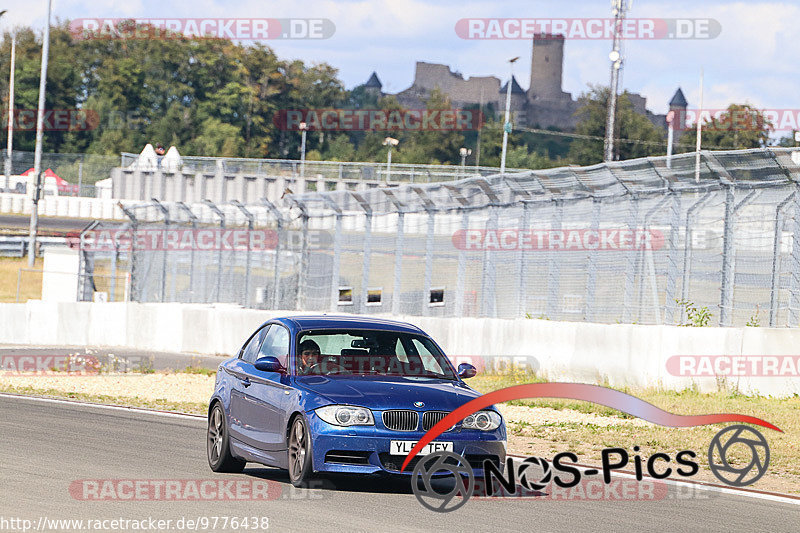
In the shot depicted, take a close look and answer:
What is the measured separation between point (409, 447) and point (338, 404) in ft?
1.95

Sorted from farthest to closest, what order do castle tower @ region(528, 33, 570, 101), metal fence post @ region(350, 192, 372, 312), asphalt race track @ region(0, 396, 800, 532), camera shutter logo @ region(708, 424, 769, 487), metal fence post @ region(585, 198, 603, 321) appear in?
castle tower @ region(528, 33, 570, 101) → metal fence post @ region(350, 192, 372, 312) → metal fence post @ region(585, 198, 603, 321) → camera shutter logo @ region(708, 424, 769, 487) → asphalt race track @ region(0, 396, 800, 532)

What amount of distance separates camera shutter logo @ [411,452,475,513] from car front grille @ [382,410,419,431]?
25 centimetres

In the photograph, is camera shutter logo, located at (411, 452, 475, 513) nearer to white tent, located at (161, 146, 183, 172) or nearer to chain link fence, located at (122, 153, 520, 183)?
chain link fence, located at (122, 153, 520, 183)

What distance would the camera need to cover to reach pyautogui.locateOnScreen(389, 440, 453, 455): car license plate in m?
9.29

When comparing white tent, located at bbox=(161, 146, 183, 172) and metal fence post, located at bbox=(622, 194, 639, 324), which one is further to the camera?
white tent, located at bbox=(161, 146, 183, 172)

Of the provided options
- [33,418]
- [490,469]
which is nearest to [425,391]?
[490,469]

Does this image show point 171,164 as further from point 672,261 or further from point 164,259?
point 672,261

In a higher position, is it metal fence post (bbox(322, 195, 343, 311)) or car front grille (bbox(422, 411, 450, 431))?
metal fence post (bbox(322, 195, 343, 311))

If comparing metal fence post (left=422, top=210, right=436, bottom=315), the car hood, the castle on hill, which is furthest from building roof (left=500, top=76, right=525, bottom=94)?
the car hood

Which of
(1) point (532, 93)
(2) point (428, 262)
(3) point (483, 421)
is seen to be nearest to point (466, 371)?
(3) point (483, 421)

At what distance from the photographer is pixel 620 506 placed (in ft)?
31.7

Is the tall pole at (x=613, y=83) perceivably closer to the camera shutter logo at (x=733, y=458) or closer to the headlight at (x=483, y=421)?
the camera shutter logo at (x=733, y=458)

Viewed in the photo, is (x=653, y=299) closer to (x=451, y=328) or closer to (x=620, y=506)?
(x=451, y=328)

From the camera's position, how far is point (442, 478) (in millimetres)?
9578
